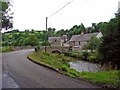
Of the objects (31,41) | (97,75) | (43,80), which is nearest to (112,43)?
(97,75)

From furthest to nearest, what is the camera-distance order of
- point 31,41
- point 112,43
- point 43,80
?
point 31,41 → point 112,43 → point 43,80

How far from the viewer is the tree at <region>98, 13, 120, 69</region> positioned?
Result: 2127 cm

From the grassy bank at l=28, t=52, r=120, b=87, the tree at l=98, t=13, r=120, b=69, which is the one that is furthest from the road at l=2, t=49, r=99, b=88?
the tree at l=98, t=13, r=120, b=69

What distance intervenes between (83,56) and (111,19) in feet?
169

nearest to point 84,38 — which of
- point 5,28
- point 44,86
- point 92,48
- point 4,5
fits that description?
point 92,48

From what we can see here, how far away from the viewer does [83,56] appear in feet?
246

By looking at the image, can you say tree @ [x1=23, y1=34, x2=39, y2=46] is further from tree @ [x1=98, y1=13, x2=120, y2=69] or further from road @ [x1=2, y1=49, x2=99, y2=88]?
road @ [x1=2, y1=49, x2=99, y2=88]

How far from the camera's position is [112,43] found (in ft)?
72.7

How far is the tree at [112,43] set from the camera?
21266 mm

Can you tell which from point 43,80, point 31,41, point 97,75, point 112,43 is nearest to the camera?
point 43,80

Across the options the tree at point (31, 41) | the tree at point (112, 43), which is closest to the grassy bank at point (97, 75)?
the tree at point (112, 43)

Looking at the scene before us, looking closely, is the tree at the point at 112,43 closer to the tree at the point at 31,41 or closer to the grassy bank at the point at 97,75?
the grassy bank at the point at 97,75

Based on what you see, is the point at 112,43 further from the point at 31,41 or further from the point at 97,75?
the point at 31,41

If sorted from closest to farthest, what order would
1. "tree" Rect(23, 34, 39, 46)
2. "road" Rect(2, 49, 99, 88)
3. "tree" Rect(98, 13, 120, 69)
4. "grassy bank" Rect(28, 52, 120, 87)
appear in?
"road" Rect(2, 49, 99, 88)
"grassy bank" Rect(28, 52, 120, 87)
"tree" Rect(98, 13, 120, 69)
"tree" Rect(23, 34, 39, 46)
